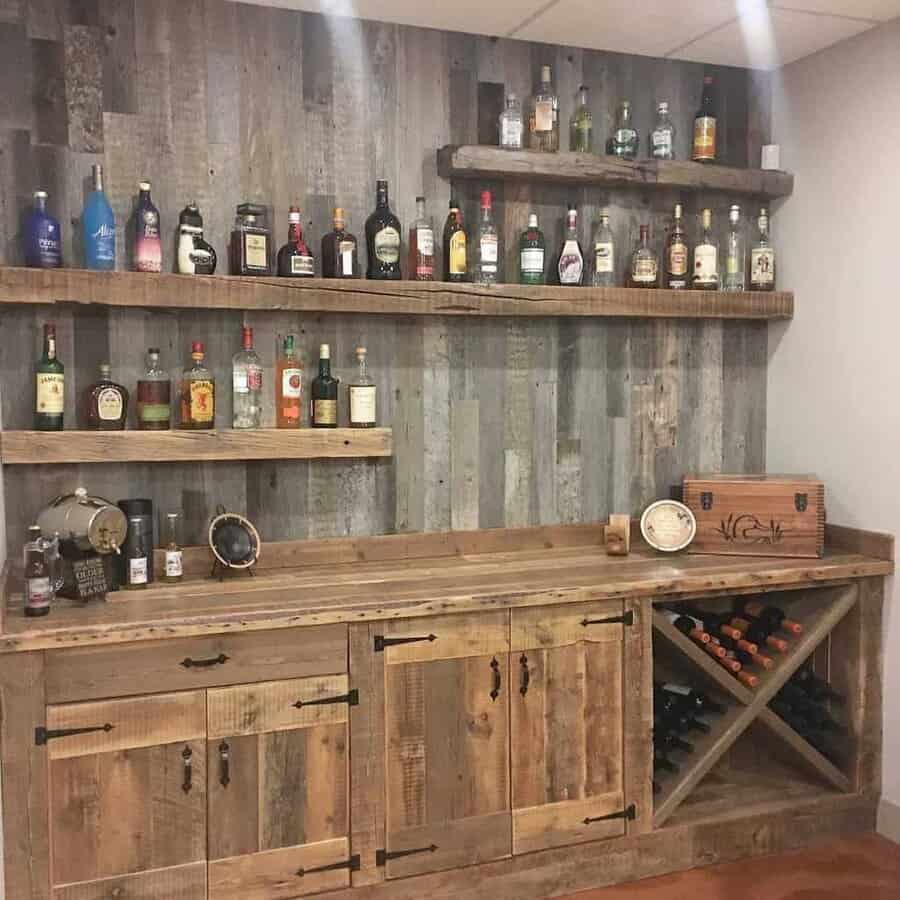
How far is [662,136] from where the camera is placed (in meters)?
3.34

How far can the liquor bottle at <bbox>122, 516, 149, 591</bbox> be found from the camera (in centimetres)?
271

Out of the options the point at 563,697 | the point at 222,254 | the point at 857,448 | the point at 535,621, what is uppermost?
the point at 222,254

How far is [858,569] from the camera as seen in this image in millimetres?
3100

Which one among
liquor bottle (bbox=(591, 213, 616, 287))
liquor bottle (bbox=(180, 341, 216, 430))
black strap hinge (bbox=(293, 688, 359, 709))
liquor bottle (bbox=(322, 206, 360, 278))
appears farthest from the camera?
liquor bottle (bbox=(591, 213, 616, 287))

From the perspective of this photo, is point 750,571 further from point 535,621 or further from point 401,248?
point 401,248

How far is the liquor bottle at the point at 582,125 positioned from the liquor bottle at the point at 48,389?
167 centimetres

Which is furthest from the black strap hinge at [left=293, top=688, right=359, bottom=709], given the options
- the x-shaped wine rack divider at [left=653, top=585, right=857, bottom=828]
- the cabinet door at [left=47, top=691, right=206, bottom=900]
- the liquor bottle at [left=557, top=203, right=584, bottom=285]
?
the liquor bottle at [left=557, top=203, right=584, bottom=285]

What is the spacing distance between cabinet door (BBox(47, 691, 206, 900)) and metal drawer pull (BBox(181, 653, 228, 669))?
6cm

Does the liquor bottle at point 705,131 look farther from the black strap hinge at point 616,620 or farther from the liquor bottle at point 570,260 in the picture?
the black strap hinge at point 616,620

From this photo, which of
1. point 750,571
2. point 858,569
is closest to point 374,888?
point 750,571

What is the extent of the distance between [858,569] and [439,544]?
1251 millimetres

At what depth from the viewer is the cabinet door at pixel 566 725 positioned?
2738 mm

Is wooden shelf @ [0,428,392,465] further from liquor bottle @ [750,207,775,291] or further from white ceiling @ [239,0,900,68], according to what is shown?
liquor bottle @ [750,207,775,291]

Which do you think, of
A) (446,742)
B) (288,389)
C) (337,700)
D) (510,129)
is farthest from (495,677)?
(510,129)
